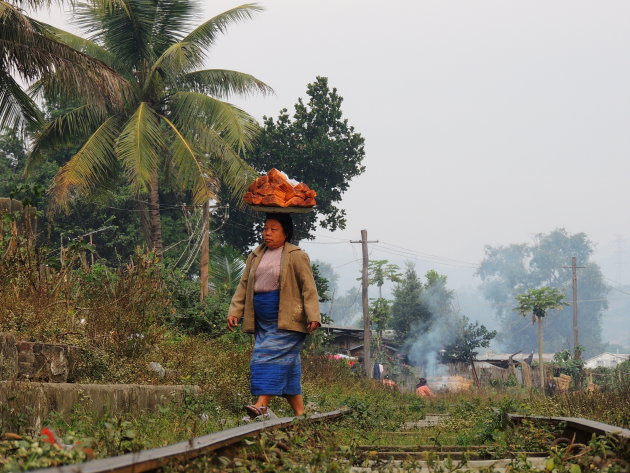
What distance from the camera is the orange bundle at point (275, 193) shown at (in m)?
8.38

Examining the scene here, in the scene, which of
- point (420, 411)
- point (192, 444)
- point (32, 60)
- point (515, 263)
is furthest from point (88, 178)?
point (515, 263)

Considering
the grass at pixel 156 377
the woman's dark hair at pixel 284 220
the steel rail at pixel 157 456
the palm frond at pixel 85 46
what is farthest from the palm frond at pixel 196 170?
the steel rail at pixel 157 456

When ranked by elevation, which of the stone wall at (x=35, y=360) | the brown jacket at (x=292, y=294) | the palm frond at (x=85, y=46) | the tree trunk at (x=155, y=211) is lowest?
the stone wall at (x=35, y=360)

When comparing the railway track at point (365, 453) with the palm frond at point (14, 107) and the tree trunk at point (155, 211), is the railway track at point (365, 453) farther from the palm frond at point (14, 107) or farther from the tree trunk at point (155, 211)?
the tree trunk at point (155, 211)

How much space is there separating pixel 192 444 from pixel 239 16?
22901mm

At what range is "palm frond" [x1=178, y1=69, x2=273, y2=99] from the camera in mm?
26500

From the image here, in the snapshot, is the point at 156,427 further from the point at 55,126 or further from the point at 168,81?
the point at 168,81

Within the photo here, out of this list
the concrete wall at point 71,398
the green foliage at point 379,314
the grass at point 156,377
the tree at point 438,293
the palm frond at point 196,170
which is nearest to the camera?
the concrete wall at point 71,398

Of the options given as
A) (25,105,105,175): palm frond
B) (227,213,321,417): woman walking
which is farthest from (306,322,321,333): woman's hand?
(25,105,105,175): palm frond

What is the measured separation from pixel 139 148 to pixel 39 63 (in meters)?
7.18

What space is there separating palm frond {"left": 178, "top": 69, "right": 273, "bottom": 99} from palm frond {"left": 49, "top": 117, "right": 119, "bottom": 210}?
8.26 feet

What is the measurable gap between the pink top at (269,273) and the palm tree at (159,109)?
14990 mm

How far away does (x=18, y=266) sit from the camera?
33.4ft

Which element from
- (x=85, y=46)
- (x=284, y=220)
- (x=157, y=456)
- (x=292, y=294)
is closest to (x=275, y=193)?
(x=284, y=220)
